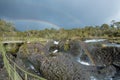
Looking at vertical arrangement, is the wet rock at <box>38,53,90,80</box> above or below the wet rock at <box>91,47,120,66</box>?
above

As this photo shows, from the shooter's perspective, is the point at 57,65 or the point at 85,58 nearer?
the point at 57,65

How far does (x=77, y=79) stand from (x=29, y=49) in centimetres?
670

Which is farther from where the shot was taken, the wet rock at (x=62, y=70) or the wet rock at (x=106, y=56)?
the wet rock at (x=106, y=56)

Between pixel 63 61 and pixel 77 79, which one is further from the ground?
pixel 63 61

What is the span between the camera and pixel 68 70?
25.7 feet

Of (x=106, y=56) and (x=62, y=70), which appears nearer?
(x=62, y=70)

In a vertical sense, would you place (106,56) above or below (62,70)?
below

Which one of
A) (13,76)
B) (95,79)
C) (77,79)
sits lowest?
(95,79)

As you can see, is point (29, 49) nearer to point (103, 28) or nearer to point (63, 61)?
point (63, 61)

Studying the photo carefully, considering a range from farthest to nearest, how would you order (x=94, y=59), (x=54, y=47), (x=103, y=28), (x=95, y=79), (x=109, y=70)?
1. (x=103, y=28)
2. (x=54, y=47)
3. (x=94, y=59)
4. (x=109, y=70)
5. (x=95, y=79)

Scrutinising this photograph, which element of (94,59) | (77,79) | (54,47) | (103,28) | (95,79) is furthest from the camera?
(103,28)

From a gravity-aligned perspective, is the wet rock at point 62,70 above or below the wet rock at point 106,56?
above

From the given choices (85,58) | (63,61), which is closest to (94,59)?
(85,58)

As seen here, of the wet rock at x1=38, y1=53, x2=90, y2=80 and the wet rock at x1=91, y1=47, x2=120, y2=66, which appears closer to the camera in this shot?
the wet rock at x1=38, y1=53, x2=90, y2=80
